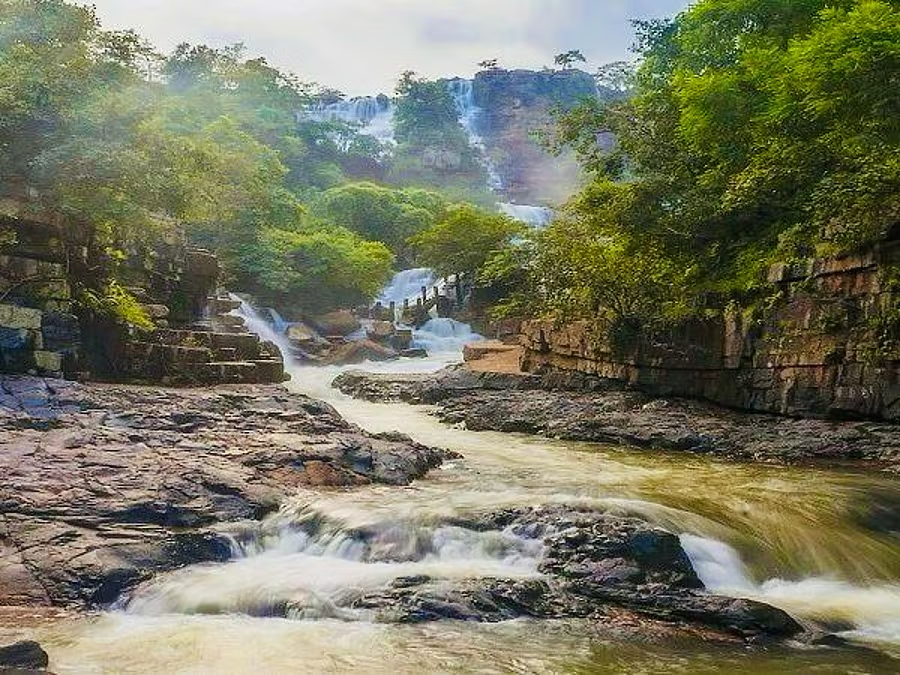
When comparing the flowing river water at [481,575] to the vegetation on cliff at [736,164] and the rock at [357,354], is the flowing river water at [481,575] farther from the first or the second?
the rock at [357,354]

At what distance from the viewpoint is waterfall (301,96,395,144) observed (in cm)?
8931

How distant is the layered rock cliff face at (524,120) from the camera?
88.6 m

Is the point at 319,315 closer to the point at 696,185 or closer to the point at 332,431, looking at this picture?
the point at 696,185

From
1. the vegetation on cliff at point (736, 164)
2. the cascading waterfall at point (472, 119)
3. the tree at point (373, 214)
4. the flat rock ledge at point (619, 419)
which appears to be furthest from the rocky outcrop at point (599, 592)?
the cascading waterfall at point (472, 119)

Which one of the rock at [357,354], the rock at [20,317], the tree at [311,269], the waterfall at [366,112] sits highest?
the waterfall at [366,112]

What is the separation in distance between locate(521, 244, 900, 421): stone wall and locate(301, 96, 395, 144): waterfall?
7505 cm

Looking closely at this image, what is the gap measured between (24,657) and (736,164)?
53.5 feet

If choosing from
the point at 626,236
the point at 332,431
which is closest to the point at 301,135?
the point at 626,236

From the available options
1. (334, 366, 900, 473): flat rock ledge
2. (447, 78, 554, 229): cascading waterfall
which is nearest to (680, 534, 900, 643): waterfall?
(334, 366, 900, 473): flat rock ledge

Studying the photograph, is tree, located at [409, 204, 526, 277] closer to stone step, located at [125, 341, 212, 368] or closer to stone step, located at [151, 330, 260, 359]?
stone step, located at [151, 330, 260, 359]

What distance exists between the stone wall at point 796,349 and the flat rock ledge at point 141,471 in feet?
21.6

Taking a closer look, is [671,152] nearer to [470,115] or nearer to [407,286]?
[407,286]

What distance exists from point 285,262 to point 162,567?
27687 millimetres

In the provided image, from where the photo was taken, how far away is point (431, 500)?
9.16 m
